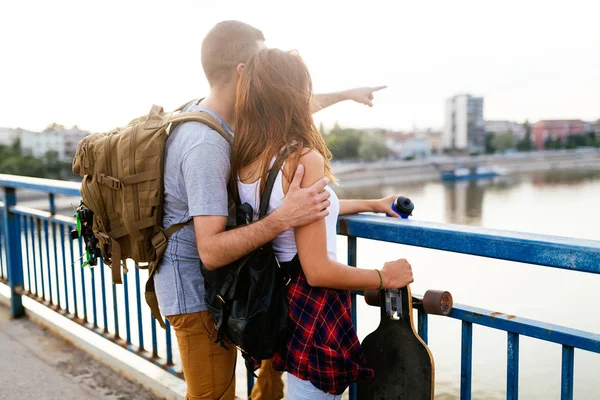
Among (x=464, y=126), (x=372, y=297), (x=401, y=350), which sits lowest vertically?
(x=401, y=350)

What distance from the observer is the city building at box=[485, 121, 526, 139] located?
9112cm

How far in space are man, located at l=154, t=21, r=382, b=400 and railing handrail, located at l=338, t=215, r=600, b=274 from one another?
0.88ft

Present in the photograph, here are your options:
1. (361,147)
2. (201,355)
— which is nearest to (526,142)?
(361,147)

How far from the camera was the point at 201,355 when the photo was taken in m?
1.56

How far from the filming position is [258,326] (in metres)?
1.31

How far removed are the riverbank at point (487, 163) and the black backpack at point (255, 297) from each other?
217 ft

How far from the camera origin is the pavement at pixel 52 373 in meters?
2.46

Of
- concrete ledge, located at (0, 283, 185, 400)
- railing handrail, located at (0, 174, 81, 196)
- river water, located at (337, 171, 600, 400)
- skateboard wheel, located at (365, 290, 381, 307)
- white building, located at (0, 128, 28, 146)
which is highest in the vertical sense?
white building, located at (0, 128, 28, 146)

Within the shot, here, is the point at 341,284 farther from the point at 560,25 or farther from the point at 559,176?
the point at 560,25

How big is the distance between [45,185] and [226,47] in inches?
69.2

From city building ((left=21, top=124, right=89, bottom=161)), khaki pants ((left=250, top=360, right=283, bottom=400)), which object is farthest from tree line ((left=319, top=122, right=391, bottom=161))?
khaki pants ((left=250, top=360, right=283, bottom=400))

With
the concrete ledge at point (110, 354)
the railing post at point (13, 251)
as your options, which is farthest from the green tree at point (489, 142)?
the concrete ledge at point (110, 354)

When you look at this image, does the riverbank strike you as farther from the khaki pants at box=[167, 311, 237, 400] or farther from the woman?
the woman

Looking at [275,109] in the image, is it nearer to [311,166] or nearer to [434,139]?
[311,166]
